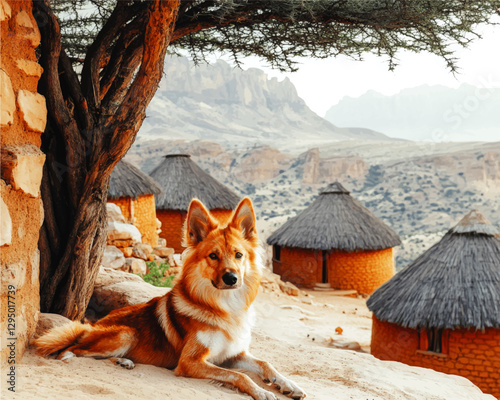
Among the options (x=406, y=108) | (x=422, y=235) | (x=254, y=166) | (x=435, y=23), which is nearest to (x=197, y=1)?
(x=435, y=23)

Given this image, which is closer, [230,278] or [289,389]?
[230,278]

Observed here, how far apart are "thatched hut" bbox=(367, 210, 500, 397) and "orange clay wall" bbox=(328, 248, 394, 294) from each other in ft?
21.6

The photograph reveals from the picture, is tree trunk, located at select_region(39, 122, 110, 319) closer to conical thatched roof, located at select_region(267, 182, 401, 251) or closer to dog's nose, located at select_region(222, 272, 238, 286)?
dog's nose, located at select_region(222, 272, 238, 286)

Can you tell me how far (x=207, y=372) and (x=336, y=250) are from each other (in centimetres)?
1471

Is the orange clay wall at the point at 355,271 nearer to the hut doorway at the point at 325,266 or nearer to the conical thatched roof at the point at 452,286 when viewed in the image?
the hut doorway at the point at 325,266

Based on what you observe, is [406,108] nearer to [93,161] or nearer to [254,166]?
[254,166]

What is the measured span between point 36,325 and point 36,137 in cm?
137

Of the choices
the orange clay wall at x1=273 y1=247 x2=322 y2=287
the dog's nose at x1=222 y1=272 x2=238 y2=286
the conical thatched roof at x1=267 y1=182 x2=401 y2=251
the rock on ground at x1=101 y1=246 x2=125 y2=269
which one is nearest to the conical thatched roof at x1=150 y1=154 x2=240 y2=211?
the conical thatched roof at x1=267 y1=182 x2=401 y2=251

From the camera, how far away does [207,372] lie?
323 cm

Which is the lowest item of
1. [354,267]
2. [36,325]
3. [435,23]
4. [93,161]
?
[354,267]

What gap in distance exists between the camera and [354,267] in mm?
17625

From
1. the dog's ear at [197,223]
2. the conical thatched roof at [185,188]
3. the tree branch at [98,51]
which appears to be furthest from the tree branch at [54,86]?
the conical thatched roof at [185,188]

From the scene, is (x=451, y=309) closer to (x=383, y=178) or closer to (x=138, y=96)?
(x=138, y=96)

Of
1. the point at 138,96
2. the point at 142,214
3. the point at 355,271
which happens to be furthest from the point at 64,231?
the point at 355,271
